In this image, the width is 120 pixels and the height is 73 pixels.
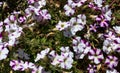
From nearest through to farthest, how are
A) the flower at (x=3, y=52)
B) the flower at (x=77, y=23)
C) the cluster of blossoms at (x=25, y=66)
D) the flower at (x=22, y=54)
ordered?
1. the cluster of blossoms at (x=25, y=66)
2. the flower at (x=3, y=52)
3. the flower at (x=22, y=54)
4. the flower at (x=77, y=23)

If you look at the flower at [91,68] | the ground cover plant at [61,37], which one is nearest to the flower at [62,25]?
the ground cover plant at [61,37]

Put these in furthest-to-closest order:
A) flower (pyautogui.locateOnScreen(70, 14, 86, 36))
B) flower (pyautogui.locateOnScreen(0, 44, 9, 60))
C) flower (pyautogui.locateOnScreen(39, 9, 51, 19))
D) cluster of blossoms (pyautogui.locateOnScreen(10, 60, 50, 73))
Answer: flower (pyautogui.locateOnScreen(39, 9, 51, 19)) → flower (pyautogui.locateOnScreen(70, 14, 86, 36)) → flower (pyautogui.locateOnScreen(0, 44, 9, 60)) → cluster of blossoms (pyautogui.locateOnScreen(10, 60, 50, 73))

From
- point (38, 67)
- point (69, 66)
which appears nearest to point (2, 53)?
point (38, 67)

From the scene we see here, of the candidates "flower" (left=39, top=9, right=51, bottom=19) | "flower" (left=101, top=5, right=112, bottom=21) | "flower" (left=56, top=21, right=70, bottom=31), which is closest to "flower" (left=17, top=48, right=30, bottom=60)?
"flower" (left=56, top=21, right=70, bottom=31)

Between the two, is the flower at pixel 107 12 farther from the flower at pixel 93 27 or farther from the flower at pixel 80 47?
the flower at pixel 80 47

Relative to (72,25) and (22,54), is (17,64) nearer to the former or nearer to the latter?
(22,54)

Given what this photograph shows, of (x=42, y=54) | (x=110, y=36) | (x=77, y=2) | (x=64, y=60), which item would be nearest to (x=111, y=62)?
(x=110, y=36)

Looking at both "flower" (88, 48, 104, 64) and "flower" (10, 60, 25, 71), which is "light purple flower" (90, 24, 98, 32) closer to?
"flower" (88, 48, 104, 64)
